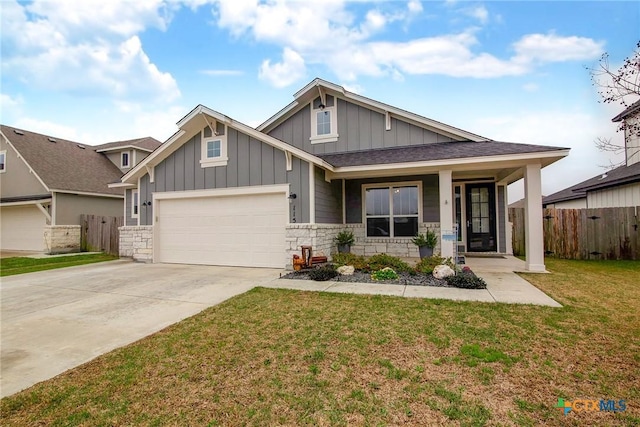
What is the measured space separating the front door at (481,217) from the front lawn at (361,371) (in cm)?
673

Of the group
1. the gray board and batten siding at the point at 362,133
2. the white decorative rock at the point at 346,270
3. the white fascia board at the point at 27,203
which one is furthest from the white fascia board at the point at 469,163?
the white fascia board at the point at 27,203

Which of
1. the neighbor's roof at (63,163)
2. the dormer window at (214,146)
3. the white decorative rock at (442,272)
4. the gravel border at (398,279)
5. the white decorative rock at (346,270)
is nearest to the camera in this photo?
the gravel border at (398,279)

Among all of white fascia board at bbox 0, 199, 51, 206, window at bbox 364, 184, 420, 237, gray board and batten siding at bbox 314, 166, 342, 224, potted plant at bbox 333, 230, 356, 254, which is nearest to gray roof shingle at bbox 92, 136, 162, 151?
white fascia board at bbox 0, 199, 51, 206

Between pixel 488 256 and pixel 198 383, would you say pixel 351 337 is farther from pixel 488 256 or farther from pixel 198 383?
pixel 488 256

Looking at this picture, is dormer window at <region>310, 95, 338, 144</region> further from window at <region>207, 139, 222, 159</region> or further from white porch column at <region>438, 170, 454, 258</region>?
white porch column at <region>438, 170, 454, 258</region>

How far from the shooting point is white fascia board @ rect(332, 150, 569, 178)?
717cm

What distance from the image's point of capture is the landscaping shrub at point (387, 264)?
7.51 m

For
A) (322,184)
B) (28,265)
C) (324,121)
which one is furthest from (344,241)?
(28,265)

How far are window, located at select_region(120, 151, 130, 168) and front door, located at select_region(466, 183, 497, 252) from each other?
19216 millimetres

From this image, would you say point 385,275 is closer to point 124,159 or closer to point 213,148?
point 213,148

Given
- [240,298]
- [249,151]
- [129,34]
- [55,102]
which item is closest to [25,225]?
[55,102]

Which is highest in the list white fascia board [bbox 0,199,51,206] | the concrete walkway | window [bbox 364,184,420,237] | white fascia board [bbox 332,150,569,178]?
white fascia board [bbox 332,150,569,178]

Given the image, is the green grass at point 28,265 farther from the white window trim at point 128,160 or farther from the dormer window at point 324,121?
the dormer window at point 324,121

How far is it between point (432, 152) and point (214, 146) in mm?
6599
